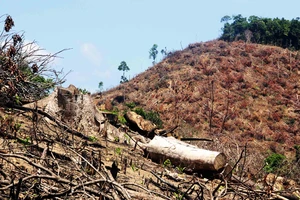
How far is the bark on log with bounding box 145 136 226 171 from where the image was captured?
6.00 m

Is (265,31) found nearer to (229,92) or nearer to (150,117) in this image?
(229,92)

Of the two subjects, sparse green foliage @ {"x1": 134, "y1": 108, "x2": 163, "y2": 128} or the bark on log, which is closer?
the bark on log

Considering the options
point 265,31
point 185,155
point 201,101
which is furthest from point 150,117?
point 265,31

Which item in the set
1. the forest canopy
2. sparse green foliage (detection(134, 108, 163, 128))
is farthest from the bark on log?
the forest canopy

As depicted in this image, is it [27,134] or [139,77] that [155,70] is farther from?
[27,134]

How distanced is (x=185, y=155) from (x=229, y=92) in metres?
29.6

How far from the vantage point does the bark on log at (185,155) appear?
600cm

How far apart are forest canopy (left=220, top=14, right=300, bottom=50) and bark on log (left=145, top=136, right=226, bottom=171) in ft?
135

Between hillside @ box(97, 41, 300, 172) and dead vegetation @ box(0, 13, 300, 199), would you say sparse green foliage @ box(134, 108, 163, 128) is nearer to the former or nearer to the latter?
dead vegetation @ box(0, 13, 300, 199)

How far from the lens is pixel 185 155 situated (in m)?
6.30

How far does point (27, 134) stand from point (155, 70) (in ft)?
130

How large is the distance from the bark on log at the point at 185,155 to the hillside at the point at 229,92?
20.5 meters

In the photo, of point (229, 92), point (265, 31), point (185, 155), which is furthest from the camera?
point (265, 31)

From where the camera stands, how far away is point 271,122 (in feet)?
105
